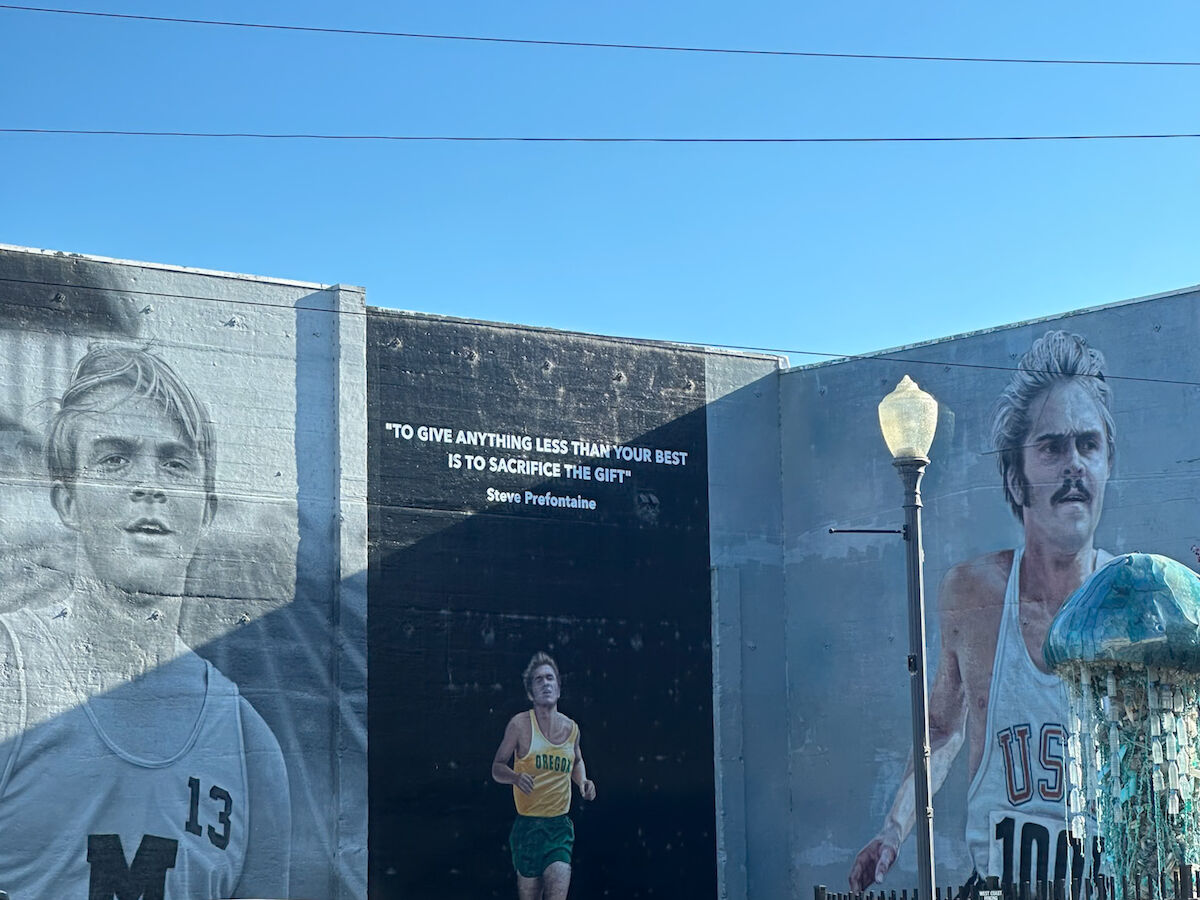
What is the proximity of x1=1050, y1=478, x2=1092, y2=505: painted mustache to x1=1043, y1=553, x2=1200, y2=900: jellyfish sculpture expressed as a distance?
17.2 meters

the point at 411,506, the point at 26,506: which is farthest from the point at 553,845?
the point at 26,506

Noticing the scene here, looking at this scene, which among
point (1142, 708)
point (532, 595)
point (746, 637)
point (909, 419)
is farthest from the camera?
point (746, 637)

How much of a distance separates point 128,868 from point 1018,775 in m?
13.4

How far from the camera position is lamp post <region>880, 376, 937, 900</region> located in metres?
14.6

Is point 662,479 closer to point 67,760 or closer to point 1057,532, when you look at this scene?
point 1057,532

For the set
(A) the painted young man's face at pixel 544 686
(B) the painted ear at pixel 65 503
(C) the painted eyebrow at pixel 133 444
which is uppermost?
(C) the painted eyebrow at pixel 133 444

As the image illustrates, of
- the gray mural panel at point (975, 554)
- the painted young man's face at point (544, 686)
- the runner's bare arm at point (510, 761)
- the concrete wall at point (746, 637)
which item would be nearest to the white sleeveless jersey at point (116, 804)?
the runner's bare arm at point (510, 761)

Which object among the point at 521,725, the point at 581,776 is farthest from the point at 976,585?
the point at 521,725

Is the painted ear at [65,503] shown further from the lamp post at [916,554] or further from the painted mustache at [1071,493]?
the lamp post at [916,554]

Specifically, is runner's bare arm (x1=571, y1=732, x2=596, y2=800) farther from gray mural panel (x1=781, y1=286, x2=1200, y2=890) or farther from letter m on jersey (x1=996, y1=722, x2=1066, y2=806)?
letter m on jersey (x1=996, y1=722, x2=1066, y2=806)

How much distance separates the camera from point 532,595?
100 feet

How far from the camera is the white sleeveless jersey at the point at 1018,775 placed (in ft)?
92.3

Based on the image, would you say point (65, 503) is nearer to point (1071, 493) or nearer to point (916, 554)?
point (1071, 493)

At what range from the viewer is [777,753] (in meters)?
32.4
